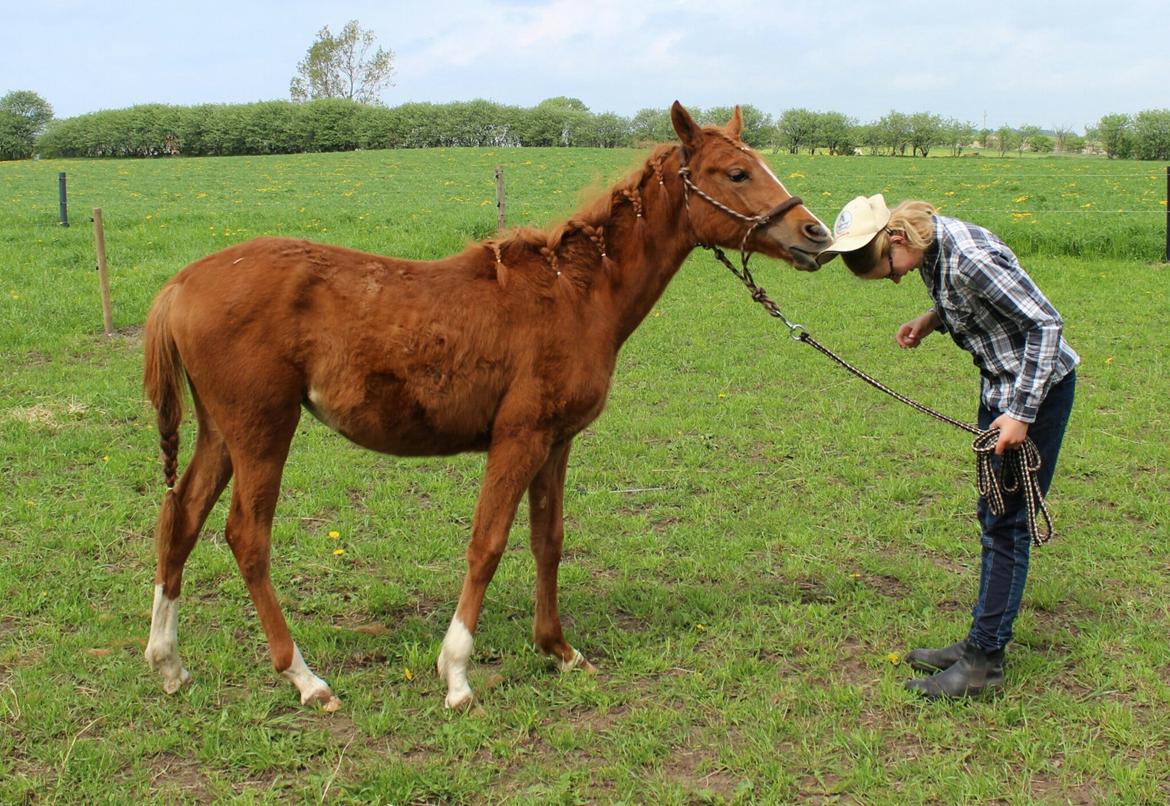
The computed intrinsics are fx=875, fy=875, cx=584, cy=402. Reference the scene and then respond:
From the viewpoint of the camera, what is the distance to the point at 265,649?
430 cm

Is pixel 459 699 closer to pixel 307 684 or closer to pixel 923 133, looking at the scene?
pixel 307 684

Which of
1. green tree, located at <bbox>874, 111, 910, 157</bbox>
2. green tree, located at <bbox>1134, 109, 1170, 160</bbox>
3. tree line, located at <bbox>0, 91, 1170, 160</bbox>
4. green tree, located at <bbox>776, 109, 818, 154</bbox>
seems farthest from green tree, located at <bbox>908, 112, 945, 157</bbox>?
green tree, located at <bbox>1134, 109, 1170, 160</bbox>

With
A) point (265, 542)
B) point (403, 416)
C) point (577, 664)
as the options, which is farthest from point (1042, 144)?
point (265, 542)

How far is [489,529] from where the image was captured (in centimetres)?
394

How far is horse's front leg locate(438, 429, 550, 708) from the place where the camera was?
3.86 metres

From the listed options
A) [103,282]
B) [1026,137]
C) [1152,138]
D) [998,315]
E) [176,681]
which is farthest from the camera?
[1026,137]

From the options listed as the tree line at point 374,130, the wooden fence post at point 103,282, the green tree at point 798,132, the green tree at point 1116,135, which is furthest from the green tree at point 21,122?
the green tree at point 1116,135

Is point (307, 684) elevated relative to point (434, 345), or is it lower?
lower

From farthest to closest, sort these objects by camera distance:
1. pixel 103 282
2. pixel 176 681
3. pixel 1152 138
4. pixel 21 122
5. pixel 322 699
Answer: pixel 21 122 < pixel 1152 138 < pixel 103 282 < pixel 176 681 < pixel 322 699

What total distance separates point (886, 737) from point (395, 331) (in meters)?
2.68

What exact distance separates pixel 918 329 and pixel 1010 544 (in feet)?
3.65

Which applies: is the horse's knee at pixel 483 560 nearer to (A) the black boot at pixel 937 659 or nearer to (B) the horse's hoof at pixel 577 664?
(B) the horse's hoof at pixel 577 664

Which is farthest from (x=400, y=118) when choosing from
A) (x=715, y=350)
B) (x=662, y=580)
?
(x=662, y=580)

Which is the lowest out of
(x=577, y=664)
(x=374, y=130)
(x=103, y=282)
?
(x=577, y=664)
